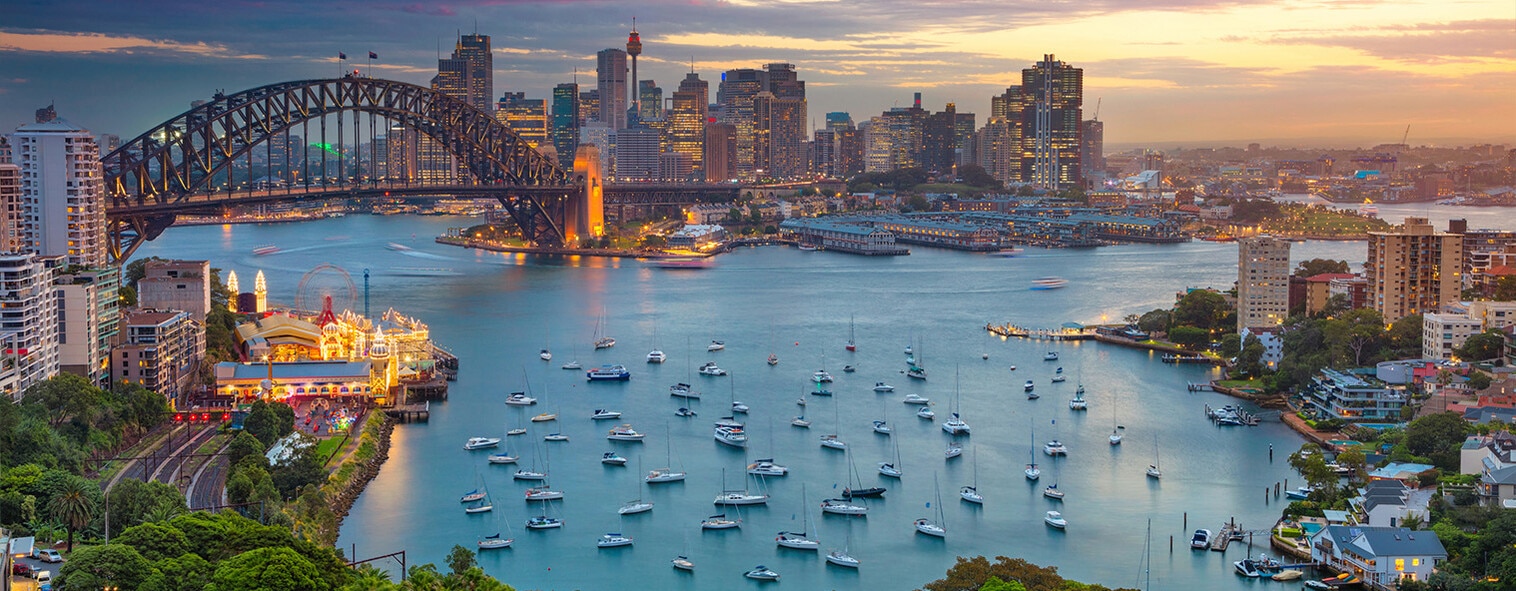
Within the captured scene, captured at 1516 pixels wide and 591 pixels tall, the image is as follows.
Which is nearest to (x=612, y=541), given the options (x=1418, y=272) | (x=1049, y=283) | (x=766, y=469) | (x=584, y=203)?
(x=766, y=469)

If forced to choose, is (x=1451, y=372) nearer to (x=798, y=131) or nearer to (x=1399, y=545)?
(x=1399, y=545)

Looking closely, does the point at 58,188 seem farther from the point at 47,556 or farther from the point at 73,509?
the point at 47,556

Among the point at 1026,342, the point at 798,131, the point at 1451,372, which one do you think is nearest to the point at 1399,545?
the point at 1451,372

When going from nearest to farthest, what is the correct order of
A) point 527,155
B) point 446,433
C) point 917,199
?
point 446,433 → point 527,155 → point 917,199

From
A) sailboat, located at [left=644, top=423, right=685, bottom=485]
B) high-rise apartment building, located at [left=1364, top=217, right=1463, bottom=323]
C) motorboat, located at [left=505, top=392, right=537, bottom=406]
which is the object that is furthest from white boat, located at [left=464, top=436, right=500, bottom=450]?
high-rise apartment building, located at [left=1364, top=217, right=1463, bottom=323]

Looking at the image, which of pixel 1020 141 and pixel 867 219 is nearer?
pixel 867 219

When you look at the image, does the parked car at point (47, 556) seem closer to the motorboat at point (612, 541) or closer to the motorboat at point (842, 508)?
the motorboat at point (612, 541)

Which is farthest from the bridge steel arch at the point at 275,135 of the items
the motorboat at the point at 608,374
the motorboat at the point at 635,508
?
the motorboat at the point at 635,508
